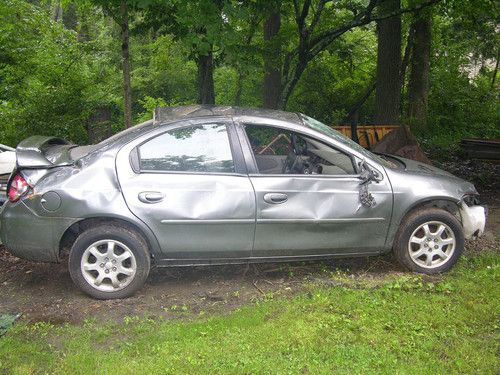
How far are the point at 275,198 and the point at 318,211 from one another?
423mm

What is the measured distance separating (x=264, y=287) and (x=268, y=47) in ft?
18.0

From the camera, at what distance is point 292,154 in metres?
5.56

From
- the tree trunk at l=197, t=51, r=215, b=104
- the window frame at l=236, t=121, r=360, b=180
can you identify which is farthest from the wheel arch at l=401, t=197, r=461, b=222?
the tree trunk at l=197, t=51, r=215, b=104

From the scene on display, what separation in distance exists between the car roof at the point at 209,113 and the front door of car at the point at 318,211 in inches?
6.0

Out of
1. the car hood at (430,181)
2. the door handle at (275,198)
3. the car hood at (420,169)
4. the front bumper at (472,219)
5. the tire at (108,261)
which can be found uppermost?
the car hood at (420,169)

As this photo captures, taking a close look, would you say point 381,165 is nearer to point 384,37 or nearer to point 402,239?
point 402,239

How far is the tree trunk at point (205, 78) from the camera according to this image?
356 inches

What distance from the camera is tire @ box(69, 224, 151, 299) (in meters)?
4.50

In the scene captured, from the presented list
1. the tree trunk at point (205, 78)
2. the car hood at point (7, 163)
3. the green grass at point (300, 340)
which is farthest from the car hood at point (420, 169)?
the car hood at point (7, 163)

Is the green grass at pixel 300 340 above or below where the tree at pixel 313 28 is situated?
below

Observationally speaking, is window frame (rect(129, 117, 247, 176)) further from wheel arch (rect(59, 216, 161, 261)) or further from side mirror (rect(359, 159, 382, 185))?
side mirror (rect(359, 159, 382, 185))

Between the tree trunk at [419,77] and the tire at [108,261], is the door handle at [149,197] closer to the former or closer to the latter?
the tire at [108,261]

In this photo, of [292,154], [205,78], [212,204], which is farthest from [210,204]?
[205,78]

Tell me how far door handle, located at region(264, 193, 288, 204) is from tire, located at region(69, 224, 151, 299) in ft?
3.71
